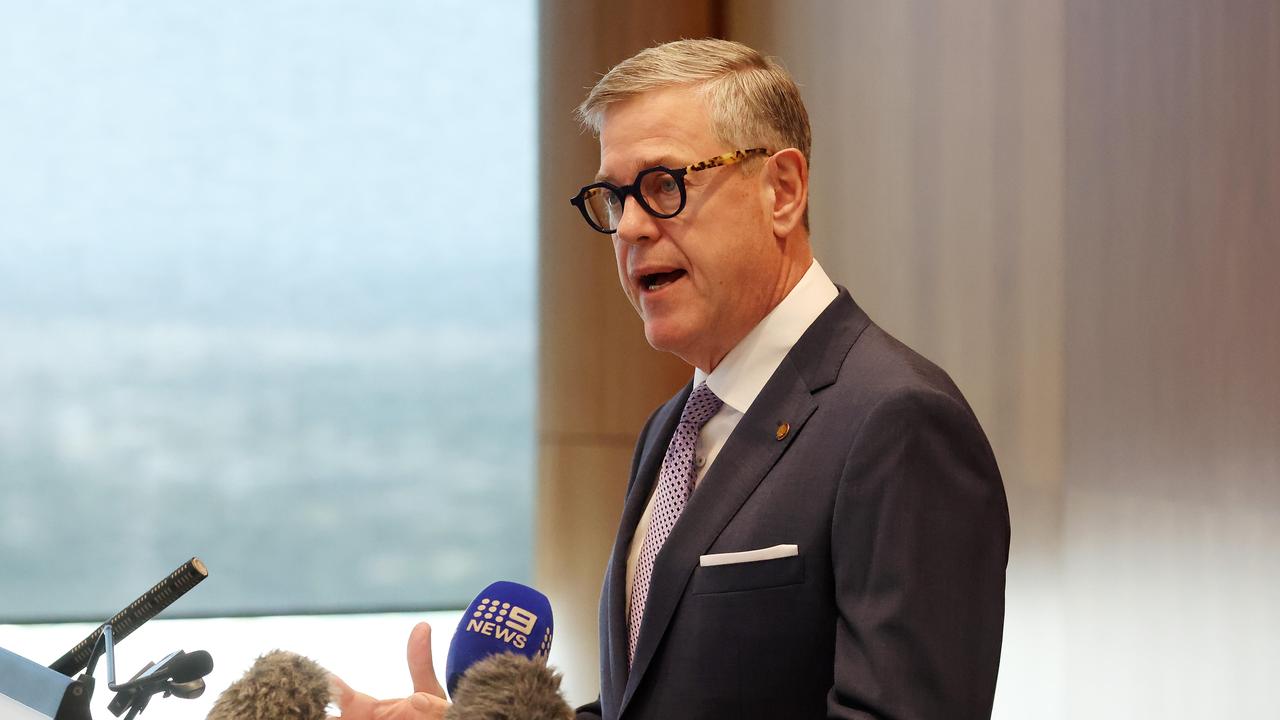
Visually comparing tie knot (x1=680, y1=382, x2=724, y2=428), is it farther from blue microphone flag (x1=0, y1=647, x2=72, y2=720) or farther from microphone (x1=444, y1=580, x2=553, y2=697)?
blue microphone flag (x1=0, y1=647, x2=72, y2=720)

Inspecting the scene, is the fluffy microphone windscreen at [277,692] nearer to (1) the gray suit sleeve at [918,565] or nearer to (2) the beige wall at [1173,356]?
(1) the gray suit sleeve at [918,565]

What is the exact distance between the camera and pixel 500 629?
127cm

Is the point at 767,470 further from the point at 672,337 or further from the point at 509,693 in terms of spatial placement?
the point at 509,693

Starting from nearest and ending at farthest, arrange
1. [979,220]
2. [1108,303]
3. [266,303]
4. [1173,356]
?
[1173,356] → [1108,303] → [979,220] → [266,303]

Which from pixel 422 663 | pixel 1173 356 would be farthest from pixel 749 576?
pixel 1173 356

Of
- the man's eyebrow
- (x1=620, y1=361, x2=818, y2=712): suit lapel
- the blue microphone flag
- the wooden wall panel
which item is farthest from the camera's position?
the wooden wall panel

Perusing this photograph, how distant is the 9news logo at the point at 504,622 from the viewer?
1271 mm

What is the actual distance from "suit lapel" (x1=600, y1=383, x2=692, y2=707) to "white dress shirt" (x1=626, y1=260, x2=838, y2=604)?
18 millimetres

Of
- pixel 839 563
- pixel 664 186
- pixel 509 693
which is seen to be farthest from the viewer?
pixel 664 186

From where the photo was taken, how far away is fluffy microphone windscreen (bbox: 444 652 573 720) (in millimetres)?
976

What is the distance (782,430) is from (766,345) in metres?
0.13

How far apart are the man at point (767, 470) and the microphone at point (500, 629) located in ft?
0.28

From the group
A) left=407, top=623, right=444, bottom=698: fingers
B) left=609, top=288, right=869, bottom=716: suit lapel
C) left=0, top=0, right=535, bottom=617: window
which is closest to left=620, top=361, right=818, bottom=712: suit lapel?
left=609, top=288, right=869, bottom=716: suit lapel

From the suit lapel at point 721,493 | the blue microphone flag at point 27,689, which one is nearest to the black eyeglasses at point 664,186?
the suit lapel at point 721,493
